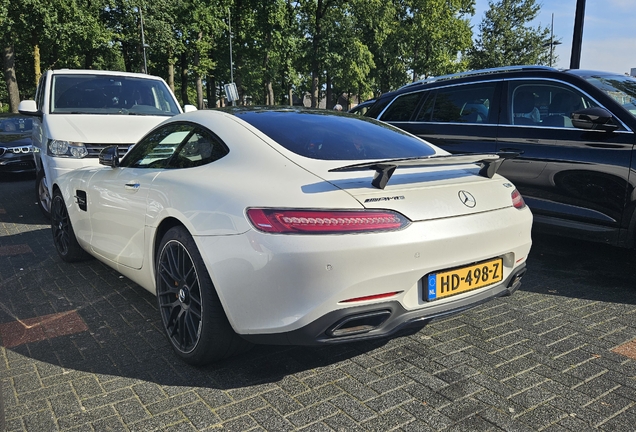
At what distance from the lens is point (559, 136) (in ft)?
15.3

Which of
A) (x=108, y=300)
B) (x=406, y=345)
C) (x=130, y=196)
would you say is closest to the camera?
(x=406, y=345)

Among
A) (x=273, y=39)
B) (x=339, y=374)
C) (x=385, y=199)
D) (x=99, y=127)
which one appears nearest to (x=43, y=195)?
(x=99, y=127)

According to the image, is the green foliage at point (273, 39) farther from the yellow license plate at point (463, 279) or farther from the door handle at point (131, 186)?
the yellow license plate at point (463, 279)

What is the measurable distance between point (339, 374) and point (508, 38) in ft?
180

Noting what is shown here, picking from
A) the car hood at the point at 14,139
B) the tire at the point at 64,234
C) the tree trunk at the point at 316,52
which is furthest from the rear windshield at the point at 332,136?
the tree trunk at the point at 316,52

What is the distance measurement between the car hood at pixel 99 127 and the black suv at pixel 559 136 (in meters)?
3.72

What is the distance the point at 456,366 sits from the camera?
2973mm

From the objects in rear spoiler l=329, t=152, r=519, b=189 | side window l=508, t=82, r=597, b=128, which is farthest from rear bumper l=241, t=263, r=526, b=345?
side window l=508, t=82, r=597, b=128

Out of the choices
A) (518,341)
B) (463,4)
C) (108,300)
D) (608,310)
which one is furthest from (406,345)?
(463,4)

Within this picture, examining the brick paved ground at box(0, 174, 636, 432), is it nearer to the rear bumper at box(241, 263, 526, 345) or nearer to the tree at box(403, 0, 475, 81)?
the rear bumper at box(241, 263, 526, 345)

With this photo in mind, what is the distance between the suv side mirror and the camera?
421 cm

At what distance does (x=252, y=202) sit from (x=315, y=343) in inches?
28.3

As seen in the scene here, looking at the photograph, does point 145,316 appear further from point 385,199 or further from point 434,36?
point 434,36

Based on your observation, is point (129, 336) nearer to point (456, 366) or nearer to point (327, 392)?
point (327, 392)
